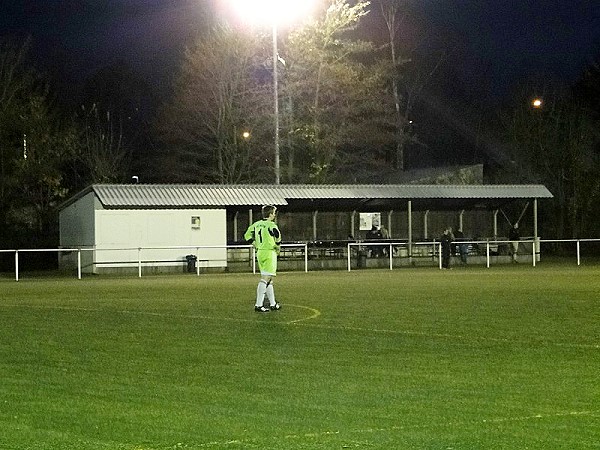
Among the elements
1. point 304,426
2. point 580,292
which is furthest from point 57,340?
point 580,292

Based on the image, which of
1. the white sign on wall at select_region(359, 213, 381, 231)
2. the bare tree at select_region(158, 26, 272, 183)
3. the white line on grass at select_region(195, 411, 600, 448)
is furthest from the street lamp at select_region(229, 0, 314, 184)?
the white line on grass at select_region(195, 411, 600, 448)

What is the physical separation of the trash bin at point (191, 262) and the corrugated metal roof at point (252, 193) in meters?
2.15

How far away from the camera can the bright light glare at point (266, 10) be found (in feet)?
144

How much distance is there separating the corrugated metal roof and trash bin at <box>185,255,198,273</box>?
2.15m

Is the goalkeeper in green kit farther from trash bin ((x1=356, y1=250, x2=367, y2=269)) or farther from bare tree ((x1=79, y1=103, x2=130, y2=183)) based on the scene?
bare tree ((x1=79, y1=103, x2=130, y2=183))

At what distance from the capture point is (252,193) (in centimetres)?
4312

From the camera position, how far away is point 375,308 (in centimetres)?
2173

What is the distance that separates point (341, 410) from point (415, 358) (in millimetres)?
3771

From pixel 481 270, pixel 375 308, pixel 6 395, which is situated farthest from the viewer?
pixel 481 270


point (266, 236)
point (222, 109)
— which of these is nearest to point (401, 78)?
point (222, 109)

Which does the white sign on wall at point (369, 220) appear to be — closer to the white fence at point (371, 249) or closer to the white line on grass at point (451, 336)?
the white fence at point (371, 249)

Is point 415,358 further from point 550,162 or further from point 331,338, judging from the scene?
point 550,162

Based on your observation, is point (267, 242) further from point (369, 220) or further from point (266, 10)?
point (369, 220)

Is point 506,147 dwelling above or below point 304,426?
above
